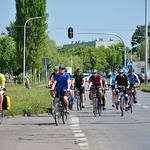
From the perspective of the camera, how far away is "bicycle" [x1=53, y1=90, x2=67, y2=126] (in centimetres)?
1820

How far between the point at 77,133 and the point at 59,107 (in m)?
3.15

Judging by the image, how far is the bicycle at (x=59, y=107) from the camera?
18.2m

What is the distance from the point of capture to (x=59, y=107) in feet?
60.8

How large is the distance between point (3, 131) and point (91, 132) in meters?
2.42

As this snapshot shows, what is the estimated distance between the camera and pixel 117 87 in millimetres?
23719

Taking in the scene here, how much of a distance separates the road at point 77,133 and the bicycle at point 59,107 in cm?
27

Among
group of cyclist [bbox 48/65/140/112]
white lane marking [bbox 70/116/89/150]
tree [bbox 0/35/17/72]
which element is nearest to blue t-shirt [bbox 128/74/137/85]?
group of cyclist [bbox 48/65/140/112]

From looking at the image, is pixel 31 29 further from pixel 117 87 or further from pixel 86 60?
pixel 86 60

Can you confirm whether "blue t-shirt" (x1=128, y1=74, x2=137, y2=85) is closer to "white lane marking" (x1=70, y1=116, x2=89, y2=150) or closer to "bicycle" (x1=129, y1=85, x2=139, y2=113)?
"bicycle" (x1=129, y1=85, x2=139, y2=113)

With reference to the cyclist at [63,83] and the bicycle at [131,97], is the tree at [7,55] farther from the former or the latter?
the cyclist at [63,83]

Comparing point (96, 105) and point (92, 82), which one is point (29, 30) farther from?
point (96, 105)

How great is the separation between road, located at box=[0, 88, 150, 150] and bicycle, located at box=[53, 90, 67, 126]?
10.8 inches

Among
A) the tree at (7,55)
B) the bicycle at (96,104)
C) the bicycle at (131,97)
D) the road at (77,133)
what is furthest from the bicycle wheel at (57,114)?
the tree at (7,55)

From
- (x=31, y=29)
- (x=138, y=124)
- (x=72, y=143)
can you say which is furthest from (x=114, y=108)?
(x=31, y=29)
